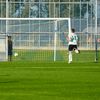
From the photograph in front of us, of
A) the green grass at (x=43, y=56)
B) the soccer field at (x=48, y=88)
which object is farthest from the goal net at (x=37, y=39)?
the soccer field at (x=48, y=88)

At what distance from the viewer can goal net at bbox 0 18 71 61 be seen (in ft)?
101

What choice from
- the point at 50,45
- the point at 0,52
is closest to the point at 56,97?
the point at 0,52

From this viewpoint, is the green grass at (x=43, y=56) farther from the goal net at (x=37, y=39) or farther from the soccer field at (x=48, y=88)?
the soccer field at (x=48, y=88)

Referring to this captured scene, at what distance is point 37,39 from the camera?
36.2 meters

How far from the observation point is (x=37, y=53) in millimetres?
A: 31828

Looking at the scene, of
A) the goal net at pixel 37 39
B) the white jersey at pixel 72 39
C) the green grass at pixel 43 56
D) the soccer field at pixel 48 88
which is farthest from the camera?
the goal net at pixel 37 39

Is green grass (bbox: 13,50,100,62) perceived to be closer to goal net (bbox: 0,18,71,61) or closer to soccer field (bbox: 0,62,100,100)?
goal net (bbox: 0,18,71,61)

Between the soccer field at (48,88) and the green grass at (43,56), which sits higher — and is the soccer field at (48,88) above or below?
below

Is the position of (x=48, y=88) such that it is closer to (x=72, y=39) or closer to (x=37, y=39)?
(x=72, y=39)

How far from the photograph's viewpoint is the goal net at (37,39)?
3086 cm

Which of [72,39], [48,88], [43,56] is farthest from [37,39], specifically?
[48,88]

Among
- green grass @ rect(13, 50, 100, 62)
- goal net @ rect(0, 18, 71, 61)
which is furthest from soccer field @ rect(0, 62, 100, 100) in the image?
goal net @ rect(0, 18, 71, 61)

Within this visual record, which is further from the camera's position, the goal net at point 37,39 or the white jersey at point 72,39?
the goal net at point 37,39

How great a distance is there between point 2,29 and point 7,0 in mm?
6767
